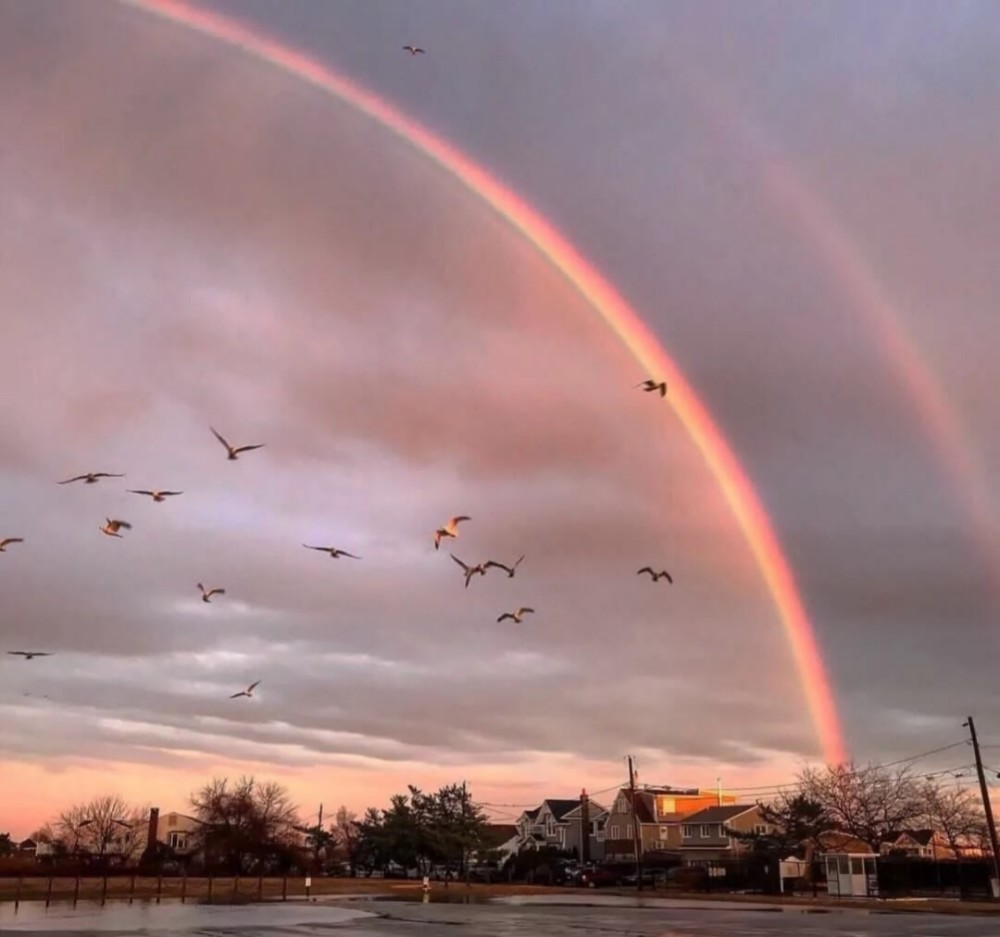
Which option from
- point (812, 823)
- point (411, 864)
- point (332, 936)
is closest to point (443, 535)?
point (332, 936)

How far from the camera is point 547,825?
144 m

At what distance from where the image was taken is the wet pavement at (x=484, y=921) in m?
30.4

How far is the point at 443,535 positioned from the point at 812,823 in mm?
58017

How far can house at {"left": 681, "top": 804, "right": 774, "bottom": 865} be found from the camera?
111m

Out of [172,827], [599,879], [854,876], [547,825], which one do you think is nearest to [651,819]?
[547,825]

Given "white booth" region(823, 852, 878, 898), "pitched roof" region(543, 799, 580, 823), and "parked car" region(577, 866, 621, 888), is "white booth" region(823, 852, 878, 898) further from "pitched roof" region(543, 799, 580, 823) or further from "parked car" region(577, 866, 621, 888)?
"pitched roof" region(543, 799, 580, 823)

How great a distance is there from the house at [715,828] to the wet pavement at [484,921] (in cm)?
6115

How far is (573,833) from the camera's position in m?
138

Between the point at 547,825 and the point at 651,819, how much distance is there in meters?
A: 24.6

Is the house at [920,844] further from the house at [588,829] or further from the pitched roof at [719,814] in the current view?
the house at [588,829]

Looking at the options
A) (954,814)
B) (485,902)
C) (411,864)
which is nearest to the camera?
(485,902)

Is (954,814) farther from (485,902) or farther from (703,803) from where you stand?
(485,902)

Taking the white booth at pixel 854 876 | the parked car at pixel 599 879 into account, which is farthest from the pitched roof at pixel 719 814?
the white booth at pixel 854 876

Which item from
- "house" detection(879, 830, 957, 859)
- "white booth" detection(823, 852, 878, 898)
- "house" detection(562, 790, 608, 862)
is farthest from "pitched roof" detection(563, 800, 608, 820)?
"white booth" detection(823, 852, 878, 898)
